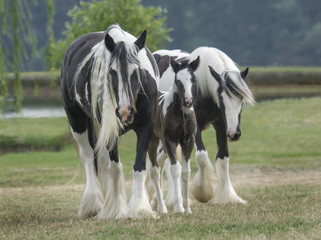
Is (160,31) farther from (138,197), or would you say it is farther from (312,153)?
(138,197)

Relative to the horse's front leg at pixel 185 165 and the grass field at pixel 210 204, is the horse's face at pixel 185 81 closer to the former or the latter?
the horse's front leg at pixel 185 165

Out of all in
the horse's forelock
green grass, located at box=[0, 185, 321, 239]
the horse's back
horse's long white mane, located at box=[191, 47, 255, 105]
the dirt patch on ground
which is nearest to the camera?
green grass, located at box=[0, 185, 321, 239]

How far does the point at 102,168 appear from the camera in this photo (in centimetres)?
775

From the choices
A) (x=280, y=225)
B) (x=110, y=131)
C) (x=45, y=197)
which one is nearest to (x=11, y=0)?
(x=110, y=131)

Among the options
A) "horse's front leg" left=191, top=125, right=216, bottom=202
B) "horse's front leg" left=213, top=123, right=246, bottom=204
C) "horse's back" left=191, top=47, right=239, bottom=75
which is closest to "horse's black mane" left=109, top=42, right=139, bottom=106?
"horse's back" left=191, top=47, right=239, bottom=75

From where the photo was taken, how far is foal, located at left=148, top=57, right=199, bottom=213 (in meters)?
7.15

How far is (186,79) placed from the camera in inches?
279

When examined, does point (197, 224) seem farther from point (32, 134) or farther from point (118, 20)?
point (32, 134)

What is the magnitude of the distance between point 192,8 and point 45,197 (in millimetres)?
41915

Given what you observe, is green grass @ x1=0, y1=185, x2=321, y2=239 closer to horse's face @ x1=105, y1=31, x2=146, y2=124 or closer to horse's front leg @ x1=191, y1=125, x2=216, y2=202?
horse's front leg @ x1=191, y1=125, x2=216, y2=202

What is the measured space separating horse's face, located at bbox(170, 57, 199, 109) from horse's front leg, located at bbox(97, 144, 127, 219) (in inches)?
37.6

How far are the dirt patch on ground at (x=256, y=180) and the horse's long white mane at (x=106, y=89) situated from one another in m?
4.69

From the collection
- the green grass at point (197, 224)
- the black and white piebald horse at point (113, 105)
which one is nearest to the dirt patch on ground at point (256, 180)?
the green grass at point (197, 224)

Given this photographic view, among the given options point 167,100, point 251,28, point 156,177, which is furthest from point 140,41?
point 251,28
